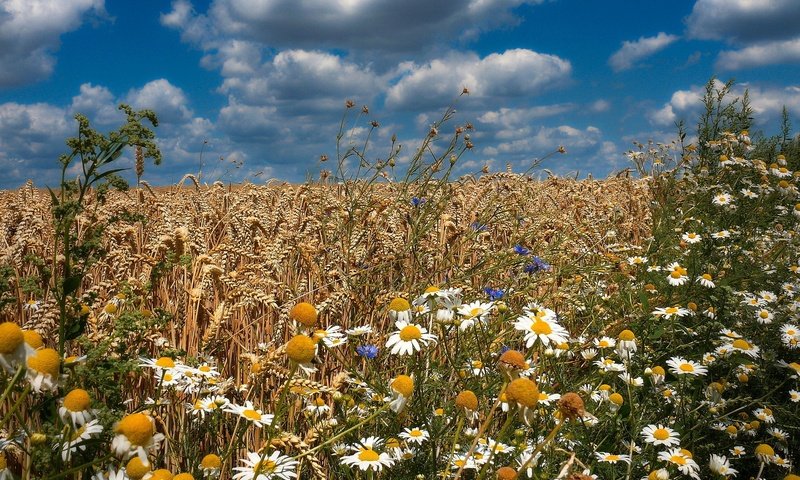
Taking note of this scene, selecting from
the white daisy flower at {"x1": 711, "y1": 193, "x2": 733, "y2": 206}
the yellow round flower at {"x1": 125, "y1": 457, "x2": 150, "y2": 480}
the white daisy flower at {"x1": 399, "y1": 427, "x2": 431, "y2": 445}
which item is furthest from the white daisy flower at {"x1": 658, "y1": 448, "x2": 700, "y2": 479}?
the white daisy flower at {"x1": 711, "y1": 193, "x2": 733, "y2": 206}

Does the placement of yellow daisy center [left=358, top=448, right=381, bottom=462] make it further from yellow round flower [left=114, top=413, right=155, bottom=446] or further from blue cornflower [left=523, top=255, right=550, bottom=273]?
blue cornflower [left=523, top=255, right=550, bottom=273]

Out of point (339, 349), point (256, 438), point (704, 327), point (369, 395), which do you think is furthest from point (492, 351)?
point (704, 327)

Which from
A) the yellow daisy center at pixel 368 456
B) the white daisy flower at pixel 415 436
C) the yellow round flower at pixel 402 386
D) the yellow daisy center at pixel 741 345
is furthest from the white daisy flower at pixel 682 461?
the yellow round flower at pixel 402 386

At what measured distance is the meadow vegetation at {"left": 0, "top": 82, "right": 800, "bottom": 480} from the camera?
4.93 ft

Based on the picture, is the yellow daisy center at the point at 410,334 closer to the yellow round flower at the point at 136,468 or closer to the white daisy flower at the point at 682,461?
the yellow round flower at the point at 136,468

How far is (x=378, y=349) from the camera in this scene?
2723 mm

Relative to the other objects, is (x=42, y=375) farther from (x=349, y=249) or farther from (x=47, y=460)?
(x=349, y=249)

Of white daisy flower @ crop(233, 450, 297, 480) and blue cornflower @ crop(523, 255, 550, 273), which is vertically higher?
blue cornflower @ crop(523, 255, 550, 273)

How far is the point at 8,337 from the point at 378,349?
1.76 m

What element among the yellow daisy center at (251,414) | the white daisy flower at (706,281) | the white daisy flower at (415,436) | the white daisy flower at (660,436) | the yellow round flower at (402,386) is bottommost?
the white daisy flower at (660,436)

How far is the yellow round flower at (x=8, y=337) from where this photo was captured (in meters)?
1.08

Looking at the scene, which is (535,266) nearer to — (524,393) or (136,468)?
(524,393)

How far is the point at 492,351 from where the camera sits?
2.54m

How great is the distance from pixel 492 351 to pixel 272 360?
939 millimetres
